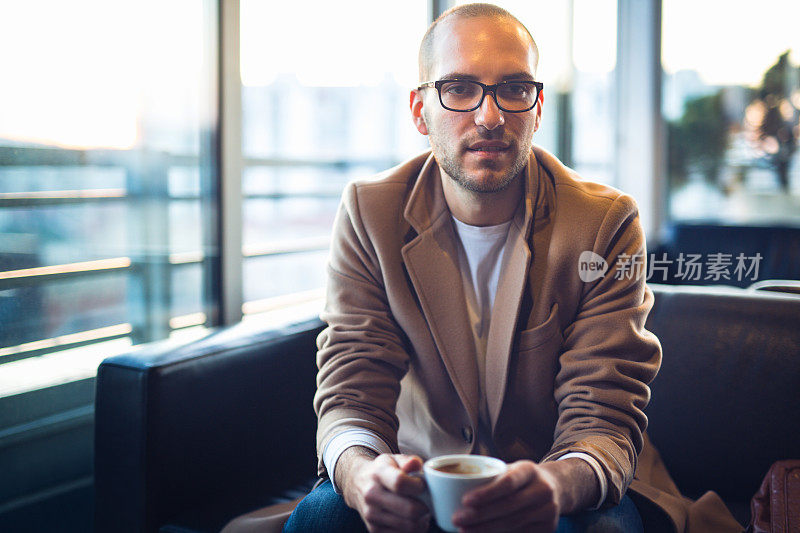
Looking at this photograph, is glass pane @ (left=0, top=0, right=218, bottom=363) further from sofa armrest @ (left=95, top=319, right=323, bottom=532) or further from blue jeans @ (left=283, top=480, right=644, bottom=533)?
blue jeans @ (left=283, top=480, right=644, bottom=533)

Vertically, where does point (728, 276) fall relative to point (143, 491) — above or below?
above

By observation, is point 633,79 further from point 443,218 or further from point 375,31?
point 443,218

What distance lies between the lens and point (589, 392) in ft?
4.19

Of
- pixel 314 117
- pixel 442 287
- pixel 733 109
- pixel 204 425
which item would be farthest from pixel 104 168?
pixel 733 109

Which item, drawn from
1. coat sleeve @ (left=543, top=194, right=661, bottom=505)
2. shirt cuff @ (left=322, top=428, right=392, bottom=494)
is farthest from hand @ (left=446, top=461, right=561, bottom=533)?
shirt cuff @ (left=322, top=428, right=392, bottom=494)

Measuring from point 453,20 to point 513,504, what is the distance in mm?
941

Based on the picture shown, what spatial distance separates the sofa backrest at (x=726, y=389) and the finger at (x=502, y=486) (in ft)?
2.94

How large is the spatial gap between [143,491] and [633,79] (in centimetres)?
502

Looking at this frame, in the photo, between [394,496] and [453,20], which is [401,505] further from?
[453,20]

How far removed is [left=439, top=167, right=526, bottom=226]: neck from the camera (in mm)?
1460

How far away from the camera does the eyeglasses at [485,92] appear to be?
1359 mm

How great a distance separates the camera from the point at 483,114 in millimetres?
1345

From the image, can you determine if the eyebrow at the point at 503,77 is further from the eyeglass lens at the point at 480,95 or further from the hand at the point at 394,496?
the hand at the point at 394,496

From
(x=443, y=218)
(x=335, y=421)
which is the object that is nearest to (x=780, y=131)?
(x=443, y=218)
